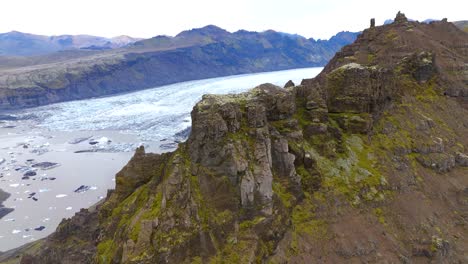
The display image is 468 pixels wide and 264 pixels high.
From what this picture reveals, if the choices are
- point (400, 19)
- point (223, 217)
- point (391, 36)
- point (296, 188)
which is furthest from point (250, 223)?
point (400, 19)

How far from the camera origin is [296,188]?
34000 millimetres

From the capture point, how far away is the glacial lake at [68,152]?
68.6 metres

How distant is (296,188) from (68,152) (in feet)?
308

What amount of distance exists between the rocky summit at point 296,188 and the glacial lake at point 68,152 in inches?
857

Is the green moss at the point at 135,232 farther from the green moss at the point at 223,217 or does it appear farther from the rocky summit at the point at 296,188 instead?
the green moss at the point at 223,217

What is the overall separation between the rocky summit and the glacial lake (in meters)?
21.8

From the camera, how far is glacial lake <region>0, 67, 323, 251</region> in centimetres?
6856

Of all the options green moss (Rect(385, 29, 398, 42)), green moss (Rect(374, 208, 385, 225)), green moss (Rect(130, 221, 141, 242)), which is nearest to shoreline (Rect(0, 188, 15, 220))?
green moss (Rect(130, 221, 141, 242))

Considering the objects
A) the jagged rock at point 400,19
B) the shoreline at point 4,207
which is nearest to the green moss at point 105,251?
the shoreline at point 4,207

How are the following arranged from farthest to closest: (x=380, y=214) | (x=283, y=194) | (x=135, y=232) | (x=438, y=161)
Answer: (x=438, y=161) → (x=380, y=214) → (x=283, y=194) → (x=135, y=232)

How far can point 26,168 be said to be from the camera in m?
96.2

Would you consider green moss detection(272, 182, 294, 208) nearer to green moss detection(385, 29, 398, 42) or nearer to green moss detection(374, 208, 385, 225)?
green moss detection(374, 208, 385, 225)

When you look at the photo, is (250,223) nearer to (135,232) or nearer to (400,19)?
(135,232)

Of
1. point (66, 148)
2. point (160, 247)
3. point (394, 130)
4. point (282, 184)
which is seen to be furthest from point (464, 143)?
point (66, 148)
